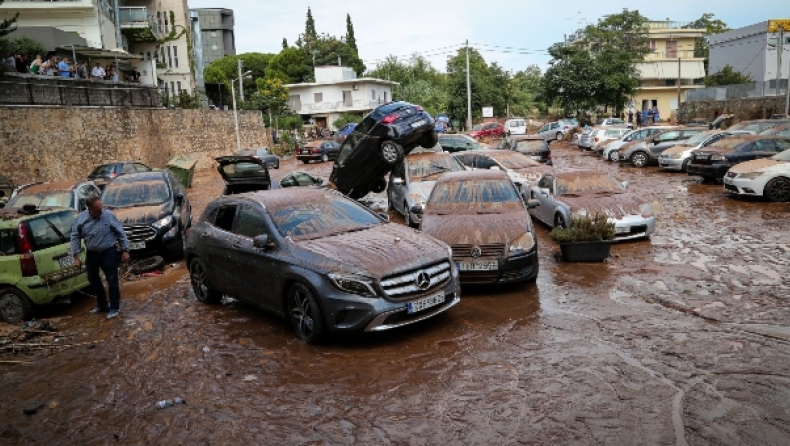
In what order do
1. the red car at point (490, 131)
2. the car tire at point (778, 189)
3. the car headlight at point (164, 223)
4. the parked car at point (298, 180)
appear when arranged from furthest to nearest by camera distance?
the red car at point (490, 131) < the parked car at point (298, 180) < the car tire at point (778, 189) < the car headlight at point (164, 223)

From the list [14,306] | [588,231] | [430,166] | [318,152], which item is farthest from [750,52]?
[14,306]

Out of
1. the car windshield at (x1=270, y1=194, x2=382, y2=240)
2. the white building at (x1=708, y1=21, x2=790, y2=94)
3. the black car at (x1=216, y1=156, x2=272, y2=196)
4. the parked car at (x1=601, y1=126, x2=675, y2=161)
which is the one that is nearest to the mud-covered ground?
the car windshield at (x1=270, y1=194, x2=382, y2=240)

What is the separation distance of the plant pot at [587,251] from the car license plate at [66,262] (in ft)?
25.5

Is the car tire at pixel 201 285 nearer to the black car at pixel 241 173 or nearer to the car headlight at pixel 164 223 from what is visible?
the car headlight at pixel 164 223

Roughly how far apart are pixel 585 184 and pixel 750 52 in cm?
4863

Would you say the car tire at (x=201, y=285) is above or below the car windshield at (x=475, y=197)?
below

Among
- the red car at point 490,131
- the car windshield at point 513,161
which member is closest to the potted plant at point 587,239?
the car windshield at point 513,161

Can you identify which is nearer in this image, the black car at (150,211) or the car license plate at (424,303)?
the car license plate at (424,303)

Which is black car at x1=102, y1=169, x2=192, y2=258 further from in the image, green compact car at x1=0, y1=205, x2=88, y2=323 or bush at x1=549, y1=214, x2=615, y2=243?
bush at x1=549, y1=214, x2=615, y2=243

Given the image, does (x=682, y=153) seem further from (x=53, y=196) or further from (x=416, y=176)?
(x=53, y=196)

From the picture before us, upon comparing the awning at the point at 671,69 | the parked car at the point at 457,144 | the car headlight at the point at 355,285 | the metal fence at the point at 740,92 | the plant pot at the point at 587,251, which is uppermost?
the awning at the point at 671,69

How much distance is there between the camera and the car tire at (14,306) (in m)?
8.73

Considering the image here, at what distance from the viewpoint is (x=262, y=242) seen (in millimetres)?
7062

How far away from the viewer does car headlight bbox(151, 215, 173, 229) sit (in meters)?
11.9
